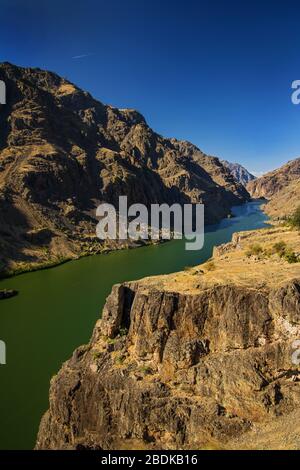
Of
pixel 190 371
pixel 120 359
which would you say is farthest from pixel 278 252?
pixel 120 359

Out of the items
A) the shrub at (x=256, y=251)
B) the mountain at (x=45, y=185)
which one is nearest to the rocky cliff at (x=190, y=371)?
the shrub at (x=256, y=251)

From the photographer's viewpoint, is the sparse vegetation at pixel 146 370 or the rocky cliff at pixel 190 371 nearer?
the rocky cliff at pixel 190 371

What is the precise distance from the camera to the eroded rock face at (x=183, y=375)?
2803cm

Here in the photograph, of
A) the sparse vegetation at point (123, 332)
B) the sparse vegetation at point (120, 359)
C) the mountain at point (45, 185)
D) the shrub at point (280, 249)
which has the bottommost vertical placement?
the sparse vegetation at point (120, 359)

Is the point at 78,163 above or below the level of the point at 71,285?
above

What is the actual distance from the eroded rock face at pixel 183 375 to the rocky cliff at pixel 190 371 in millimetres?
83

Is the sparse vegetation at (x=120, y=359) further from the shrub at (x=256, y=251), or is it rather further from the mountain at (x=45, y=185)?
the mountain at (x=45, y=185)

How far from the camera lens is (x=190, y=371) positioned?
3111 cm

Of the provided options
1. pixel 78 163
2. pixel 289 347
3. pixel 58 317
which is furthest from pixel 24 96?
pixel 289 347

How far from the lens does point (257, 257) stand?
144ft

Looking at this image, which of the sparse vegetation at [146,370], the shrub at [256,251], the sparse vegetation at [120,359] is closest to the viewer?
the sparse vegetation at [146,370]

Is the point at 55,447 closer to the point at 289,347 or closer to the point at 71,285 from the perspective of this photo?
the point at 289,347

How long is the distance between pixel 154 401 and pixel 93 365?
737cm

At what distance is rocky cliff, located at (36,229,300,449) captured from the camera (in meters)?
27.6
